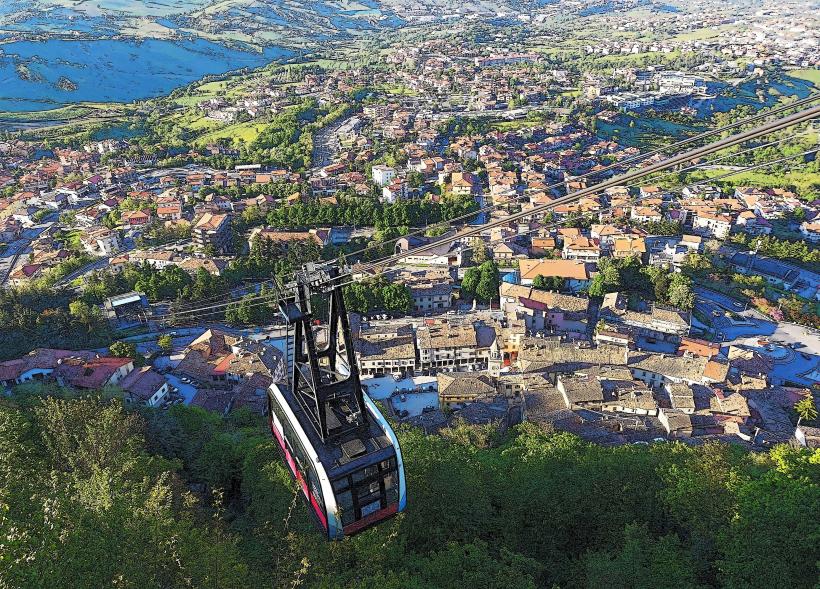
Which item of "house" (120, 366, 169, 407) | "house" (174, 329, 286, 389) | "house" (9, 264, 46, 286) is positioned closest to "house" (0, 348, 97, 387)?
"house" (120, 366, 169, 407)

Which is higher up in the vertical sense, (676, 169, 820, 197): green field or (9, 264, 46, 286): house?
(676, 169, 820, 197): green field

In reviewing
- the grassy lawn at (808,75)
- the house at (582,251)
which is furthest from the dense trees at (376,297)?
the grassy lawn at (808,75)

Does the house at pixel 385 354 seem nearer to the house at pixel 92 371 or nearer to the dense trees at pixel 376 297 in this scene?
the dense trees at pixel 376 297

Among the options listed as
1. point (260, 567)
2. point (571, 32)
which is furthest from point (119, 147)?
point (571, 32)

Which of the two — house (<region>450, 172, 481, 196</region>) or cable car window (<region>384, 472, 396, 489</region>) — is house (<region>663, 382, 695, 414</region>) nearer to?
cable car window (<region>384, 472, 396, 489</region>)

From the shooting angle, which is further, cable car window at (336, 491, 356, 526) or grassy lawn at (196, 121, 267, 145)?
grassy lawn at (196, 121, 267, 145)
